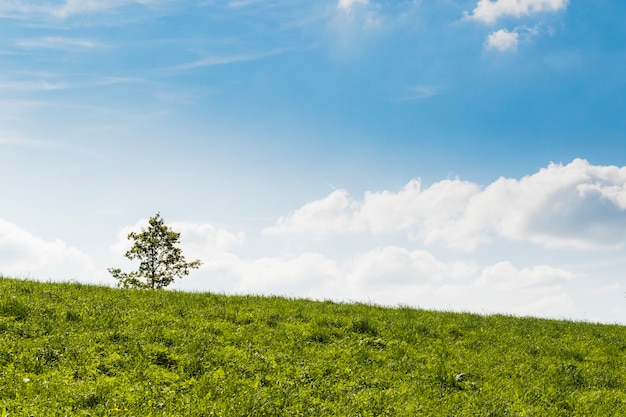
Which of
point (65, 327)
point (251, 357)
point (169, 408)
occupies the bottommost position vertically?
point (169, 408)

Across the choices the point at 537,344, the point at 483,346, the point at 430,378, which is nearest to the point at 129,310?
the point at 430,378

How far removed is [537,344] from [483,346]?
2247mm

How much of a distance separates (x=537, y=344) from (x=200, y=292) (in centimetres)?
1163

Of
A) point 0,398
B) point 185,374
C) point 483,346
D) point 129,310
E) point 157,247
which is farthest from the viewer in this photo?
point 157,247

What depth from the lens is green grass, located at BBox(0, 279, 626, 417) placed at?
36.6 ft

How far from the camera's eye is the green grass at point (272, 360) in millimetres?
11156

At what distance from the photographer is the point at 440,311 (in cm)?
2133

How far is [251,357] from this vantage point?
13.6m

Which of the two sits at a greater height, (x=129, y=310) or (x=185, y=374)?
(x=129, y=310)

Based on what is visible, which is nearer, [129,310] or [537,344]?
[129,310]

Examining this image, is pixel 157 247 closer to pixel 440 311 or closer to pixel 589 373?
pixel 440 311

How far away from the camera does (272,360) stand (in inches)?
538

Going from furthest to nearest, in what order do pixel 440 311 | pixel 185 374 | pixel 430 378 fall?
pixel 440 311
pixel 430 378
pixel 185 374

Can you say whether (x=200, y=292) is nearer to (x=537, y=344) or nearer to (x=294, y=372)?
(x=294, y=372)
